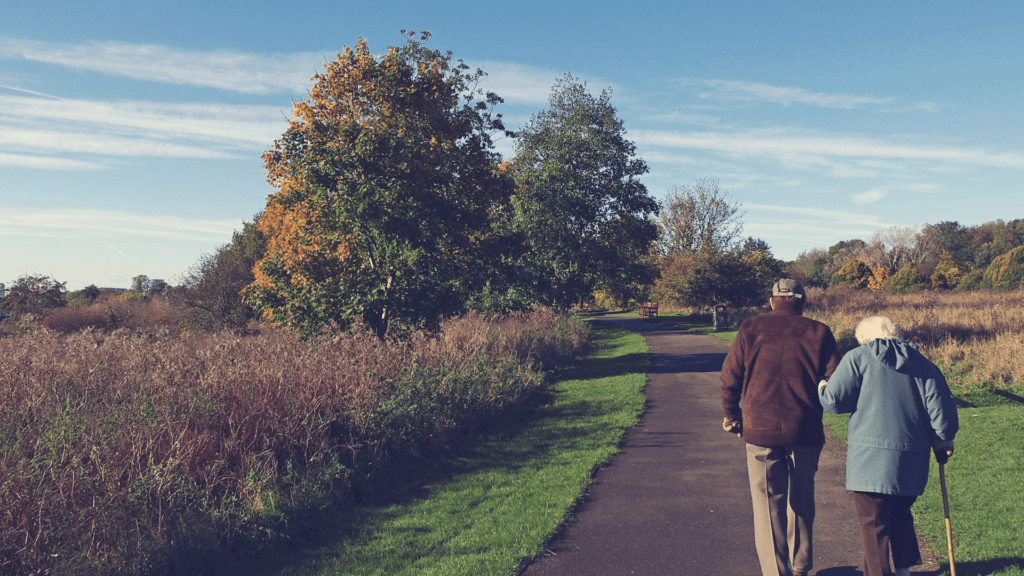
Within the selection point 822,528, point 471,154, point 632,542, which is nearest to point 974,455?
point 822,528

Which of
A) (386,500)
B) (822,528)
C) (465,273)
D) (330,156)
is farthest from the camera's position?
(465,273)

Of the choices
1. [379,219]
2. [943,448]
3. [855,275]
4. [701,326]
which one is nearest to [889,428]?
[943,448]

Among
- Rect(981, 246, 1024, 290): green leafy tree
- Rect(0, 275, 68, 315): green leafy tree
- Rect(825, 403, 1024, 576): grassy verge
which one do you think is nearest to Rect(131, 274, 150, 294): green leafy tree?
Rect(0, 275, 68, 315): green leafy tree

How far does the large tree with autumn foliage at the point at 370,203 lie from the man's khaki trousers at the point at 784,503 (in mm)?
9848

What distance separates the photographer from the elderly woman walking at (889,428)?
3.71m

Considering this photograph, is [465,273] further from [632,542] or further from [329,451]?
[632,542]

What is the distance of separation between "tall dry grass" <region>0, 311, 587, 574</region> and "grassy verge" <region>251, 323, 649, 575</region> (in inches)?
17.3

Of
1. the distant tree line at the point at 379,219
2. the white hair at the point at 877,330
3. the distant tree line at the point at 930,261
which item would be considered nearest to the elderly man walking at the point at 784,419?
the white hair at the point at 877,330

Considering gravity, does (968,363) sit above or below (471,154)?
below

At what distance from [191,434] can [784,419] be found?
5725 millimetres

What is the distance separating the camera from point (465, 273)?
624 inches

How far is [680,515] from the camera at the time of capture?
229 inches

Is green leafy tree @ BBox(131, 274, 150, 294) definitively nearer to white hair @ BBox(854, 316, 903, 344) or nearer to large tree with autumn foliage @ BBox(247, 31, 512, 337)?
large tree with autumn foliage @ BBox(247, 31, 512, 337)

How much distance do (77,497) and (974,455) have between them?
10006 mm
